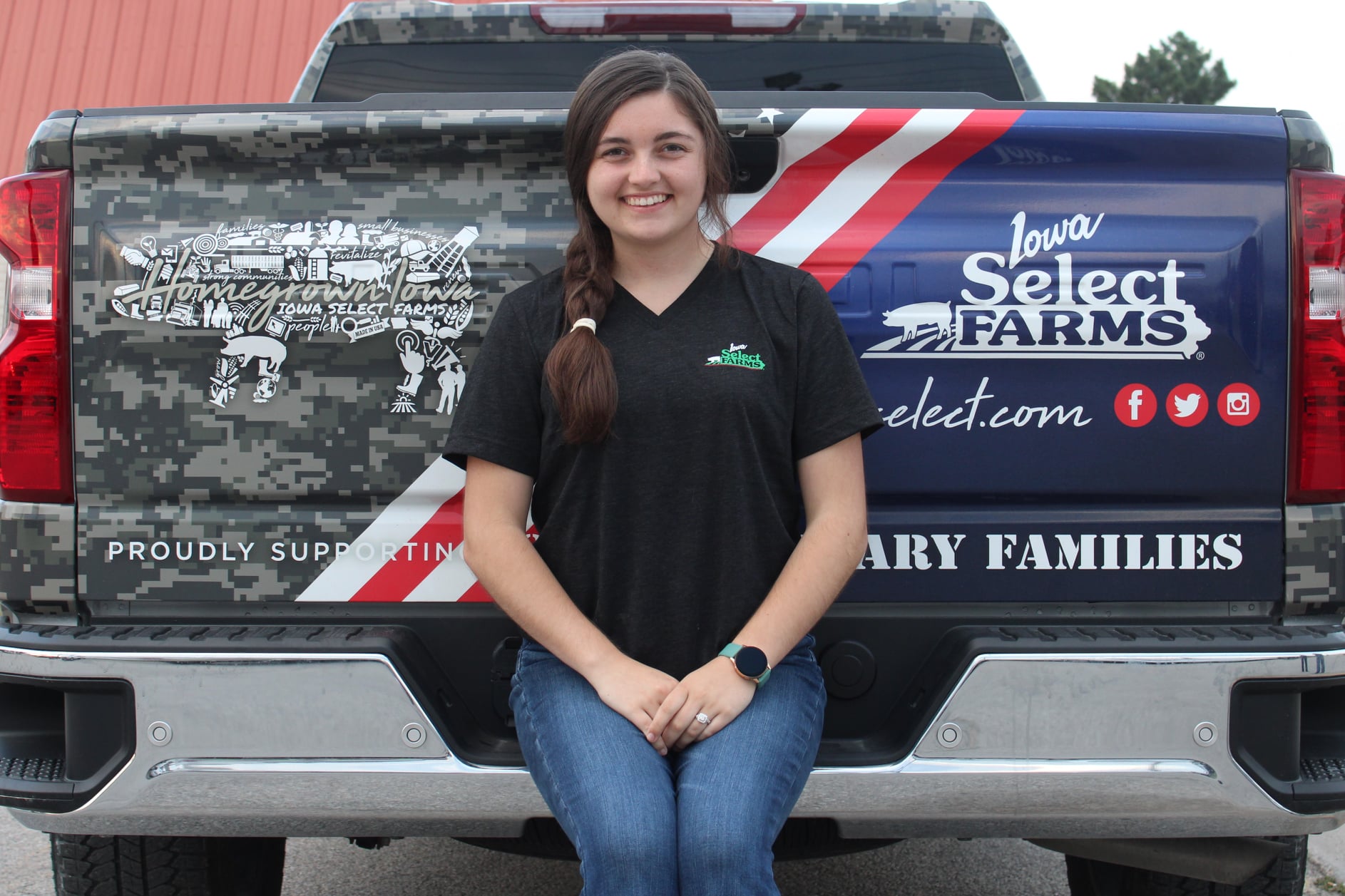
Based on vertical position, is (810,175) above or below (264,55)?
below

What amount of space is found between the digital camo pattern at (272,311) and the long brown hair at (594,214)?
0.07m

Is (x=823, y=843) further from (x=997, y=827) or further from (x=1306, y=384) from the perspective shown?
(x=1306, y=384)

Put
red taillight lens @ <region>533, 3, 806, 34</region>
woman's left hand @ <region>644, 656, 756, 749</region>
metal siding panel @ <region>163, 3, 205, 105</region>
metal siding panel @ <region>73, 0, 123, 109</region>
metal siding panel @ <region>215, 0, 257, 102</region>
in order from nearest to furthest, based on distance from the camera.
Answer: woman's left hand @ <region>644, 656, 756, 749</region> → red taillight lens @ <region>533, 3, 806, 34</region> → metal siding panel @ <region>215, 0, 257, 102</region> → metal siding panel @ <region>163, 3, 205, 105</region> → metal siding panel @ <region>73, 0, 123, 109</region>

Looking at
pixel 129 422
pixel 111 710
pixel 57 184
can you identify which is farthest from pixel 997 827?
pixel 57 184

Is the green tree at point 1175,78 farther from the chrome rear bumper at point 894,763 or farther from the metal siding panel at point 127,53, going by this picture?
the chrome rear bumper at point 894,763

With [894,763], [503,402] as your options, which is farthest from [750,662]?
[503,402]

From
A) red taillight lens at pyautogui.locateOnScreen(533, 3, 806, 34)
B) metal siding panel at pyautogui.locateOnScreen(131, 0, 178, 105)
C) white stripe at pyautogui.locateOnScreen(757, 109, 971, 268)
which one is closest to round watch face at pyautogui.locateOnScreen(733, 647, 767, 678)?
white stripe at pyautogui.locateOnScreen(757, 109, 971, 268)

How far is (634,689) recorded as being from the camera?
1.78 meters

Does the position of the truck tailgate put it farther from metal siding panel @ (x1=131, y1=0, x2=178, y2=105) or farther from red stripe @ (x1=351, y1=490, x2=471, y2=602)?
metal siding panel @ (x1=131, y1=0, x2=178, y2=105)

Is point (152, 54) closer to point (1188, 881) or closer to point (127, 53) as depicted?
point (127, 53)

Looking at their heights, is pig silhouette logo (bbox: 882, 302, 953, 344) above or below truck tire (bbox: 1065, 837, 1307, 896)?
above

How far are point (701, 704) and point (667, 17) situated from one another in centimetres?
199

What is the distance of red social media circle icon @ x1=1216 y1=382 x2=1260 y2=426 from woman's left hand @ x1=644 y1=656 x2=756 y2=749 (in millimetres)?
939

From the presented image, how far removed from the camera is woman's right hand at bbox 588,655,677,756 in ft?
5.81
